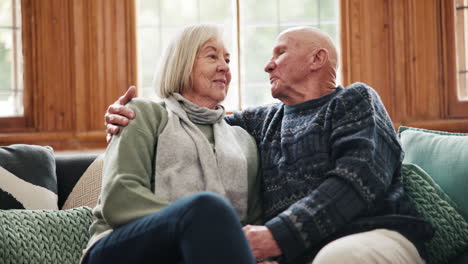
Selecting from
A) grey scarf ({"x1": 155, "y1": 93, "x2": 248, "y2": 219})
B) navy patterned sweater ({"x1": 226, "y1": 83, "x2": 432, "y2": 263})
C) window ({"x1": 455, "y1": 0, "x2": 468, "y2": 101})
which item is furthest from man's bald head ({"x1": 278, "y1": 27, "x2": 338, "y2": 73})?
window ({"x1": 455, "y1": 0, "x2": 468, "y2": 101})

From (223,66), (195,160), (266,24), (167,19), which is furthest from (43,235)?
(266,24)

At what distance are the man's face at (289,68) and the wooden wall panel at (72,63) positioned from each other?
1.45 metres

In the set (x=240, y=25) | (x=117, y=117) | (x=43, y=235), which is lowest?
(x=43, y=235)

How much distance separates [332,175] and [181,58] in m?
0.66

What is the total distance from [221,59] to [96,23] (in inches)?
60.2

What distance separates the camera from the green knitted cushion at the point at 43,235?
176cm

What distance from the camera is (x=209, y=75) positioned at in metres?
1.99

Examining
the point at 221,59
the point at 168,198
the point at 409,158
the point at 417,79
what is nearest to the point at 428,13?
the point at 417,79

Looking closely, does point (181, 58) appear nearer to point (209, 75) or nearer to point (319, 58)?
point (209, 75)

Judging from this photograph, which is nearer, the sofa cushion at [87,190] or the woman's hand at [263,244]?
the woman's hand at [263,244]

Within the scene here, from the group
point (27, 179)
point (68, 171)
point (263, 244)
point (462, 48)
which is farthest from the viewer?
point (462, 48)

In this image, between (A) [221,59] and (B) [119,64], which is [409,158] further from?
(B) [119,64]

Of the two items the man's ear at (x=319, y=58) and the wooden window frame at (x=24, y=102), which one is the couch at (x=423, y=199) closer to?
the man's ear at (x=319, y=58)

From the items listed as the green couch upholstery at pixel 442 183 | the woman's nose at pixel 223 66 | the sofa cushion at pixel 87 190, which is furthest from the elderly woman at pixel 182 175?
the green couch upholstery at pixel 442 183
